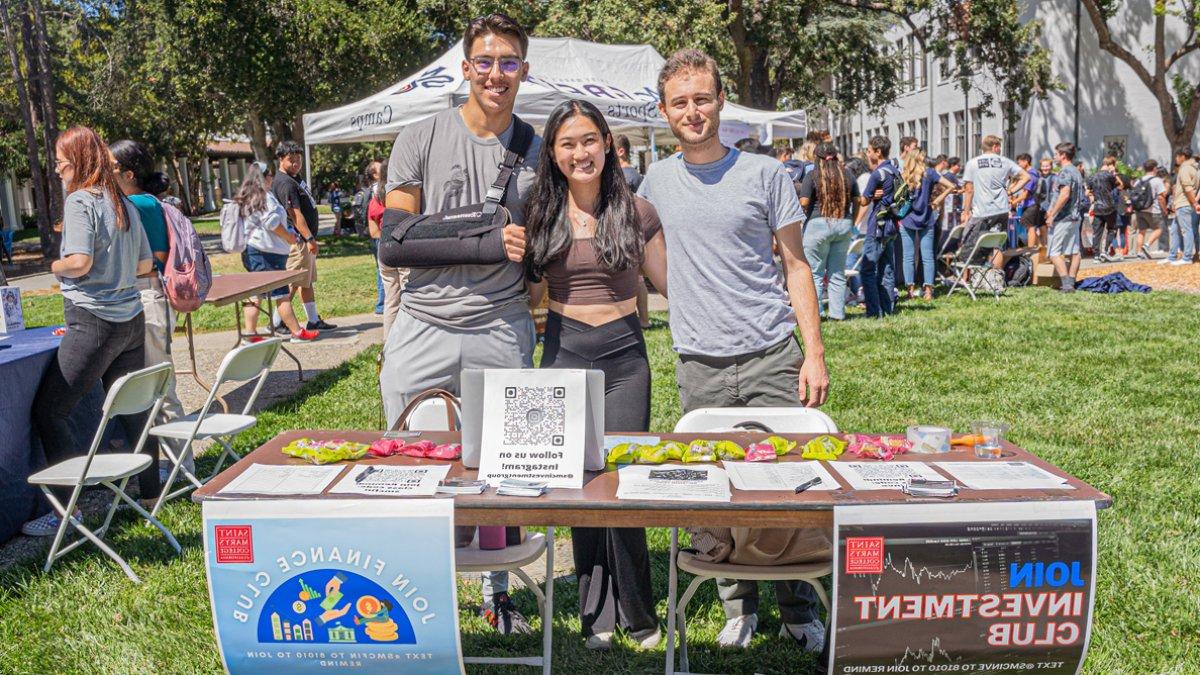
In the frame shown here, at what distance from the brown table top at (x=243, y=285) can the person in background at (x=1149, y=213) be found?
15.6m

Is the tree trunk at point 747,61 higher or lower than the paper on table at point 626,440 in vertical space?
higher

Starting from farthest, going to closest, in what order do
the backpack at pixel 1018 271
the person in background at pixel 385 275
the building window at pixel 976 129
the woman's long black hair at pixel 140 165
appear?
the building window at pixel 976 129, the backpack at pixel 1018 271, the person in background at pixel 385 275, the woman's long black hair at pixel 140 165

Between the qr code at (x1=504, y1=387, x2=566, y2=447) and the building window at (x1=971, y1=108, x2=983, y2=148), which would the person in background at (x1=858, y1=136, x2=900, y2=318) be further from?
the building window at (x1=971, y1=108, x2=983, y2=148)

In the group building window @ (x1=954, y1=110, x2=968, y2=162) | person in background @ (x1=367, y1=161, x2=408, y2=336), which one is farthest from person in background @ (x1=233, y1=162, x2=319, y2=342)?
building window @ (x1=954, y1=110, x2=968, y2=162)

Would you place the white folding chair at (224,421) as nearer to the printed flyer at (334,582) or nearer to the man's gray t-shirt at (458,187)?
the man's gray t-shirt at (458,187)

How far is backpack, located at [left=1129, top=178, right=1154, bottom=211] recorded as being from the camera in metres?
18.3

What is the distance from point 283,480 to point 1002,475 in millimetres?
1898

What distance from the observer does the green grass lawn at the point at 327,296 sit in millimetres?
13008

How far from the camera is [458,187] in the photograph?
3.28 meters

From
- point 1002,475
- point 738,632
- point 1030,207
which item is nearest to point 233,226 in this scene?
point 738,632

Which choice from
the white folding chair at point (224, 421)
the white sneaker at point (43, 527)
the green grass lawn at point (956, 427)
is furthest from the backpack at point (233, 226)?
the white sneaker at point (43, 527)

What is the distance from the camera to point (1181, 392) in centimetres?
720

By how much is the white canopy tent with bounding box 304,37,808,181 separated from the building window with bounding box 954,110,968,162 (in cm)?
2846

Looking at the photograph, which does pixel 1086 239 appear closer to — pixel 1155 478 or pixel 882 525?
pixel 1155 478
